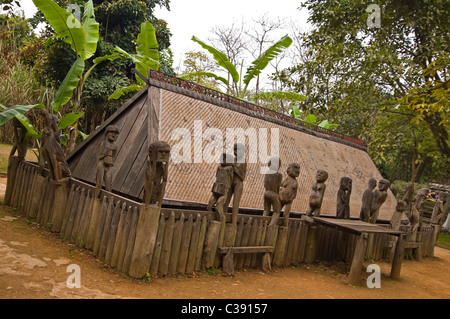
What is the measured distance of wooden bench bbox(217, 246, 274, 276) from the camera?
565cm

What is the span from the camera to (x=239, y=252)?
5.83m

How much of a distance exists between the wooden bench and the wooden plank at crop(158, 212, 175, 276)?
0.93 m

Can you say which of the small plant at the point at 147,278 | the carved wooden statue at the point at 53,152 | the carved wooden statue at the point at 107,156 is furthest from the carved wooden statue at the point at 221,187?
the carved wooden statue at the point at 53,152

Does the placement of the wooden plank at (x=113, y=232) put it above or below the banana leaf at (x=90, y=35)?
below

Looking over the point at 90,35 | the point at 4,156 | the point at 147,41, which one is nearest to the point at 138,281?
the point at 90,35

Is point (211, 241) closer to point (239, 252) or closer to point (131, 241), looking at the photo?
point (239, 252)

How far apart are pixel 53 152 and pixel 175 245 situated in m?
2.97

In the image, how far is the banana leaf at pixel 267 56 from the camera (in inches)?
433

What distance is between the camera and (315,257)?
749 cm

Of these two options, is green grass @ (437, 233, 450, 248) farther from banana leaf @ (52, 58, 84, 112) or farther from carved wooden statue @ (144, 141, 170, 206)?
banana leaf @ (52, 58, 84, 112)

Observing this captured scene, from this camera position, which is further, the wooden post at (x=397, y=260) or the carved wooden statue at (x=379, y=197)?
the carved wooden statue at (x=379, y=197)

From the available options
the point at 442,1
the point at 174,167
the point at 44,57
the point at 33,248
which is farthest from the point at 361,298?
the point at 44,57

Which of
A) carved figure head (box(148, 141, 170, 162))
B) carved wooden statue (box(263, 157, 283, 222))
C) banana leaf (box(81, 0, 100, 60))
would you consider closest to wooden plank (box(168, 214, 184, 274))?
carved figure head (box(148, 141, 170, 162))

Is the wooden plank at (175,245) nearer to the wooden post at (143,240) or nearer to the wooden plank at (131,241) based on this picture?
the wooden post at (143,240)
